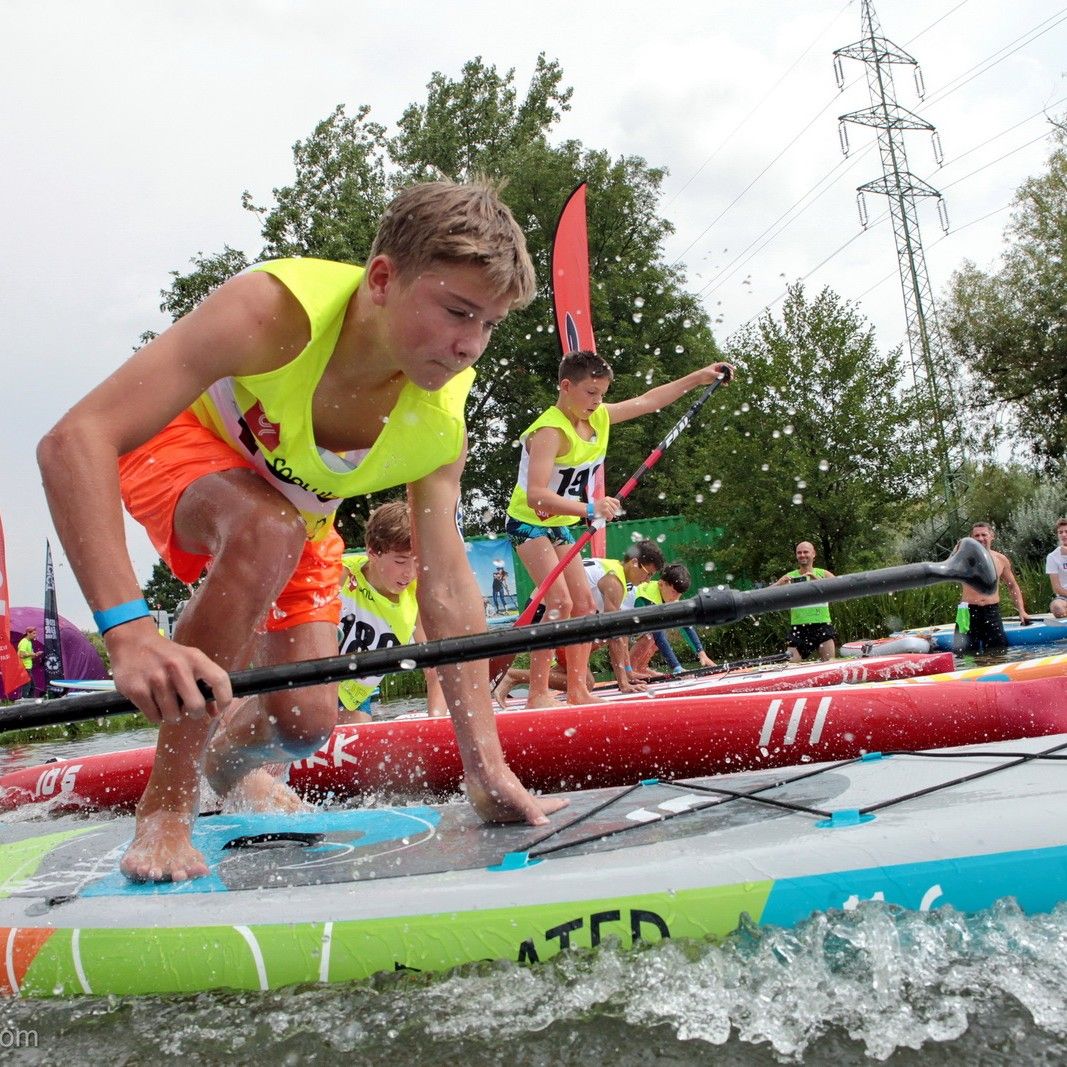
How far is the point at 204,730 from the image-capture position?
2389 millimetres

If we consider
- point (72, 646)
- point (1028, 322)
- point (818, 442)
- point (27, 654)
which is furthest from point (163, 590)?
point (1028, 322)

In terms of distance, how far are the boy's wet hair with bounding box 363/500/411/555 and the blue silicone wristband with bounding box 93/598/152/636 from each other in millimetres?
2761

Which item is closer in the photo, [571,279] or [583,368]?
[583,368]

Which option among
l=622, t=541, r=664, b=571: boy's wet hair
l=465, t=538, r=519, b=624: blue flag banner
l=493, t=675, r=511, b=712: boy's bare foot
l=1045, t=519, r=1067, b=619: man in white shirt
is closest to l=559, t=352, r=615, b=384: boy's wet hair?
l=493, t=675, r=511, b=712: boy's bare foot

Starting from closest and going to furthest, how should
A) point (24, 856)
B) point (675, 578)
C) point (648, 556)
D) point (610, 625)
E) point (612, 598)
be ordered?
point (610, 625)
point (24, 856)
point (612, 598)
point (648, 556)
point (675, 578)

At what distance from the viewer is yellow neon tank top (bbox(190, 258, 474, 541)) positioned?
2.30 meters

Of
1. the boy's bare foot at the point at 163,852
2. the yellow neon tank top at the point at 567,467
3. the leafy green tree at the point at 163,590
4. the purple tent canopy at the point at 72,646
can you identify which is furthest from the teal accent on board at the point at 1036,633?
the leafy green tree at the point at 163,590

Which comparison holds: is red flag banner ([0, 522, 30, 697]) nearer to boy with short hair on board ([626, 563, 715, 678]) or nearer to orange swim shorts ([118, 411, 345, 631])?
boy with short hair on board ([626, 563, 715, 678])

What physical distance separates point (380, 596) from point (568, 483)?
1503 millimetres

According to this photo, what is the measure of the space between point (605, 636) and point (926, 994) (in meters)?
0.82

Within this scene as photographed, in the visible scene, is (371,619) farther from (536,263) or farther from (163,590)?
(163,590)

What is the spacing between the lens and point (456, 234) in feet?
7.11

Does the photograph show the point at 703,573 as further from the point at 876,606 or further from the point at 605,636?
the point at 605,636

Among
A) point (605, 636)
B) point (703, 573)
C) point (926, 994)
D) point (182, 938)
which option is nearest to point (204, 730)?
point (182, 938)
